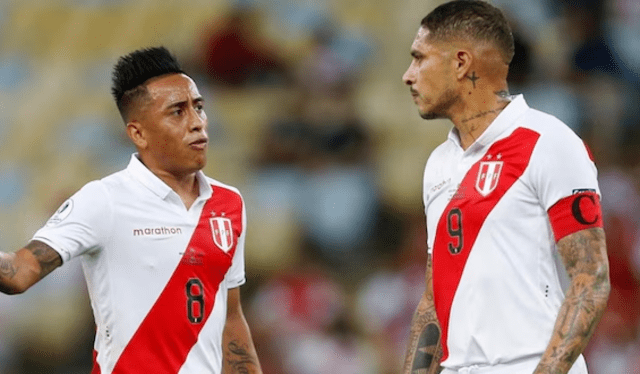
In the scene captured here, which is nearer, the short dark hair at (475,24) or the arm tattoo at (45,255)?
the arm tattoo at (45,255)

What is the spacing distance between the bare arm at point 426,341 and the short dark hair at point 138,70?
128 cm

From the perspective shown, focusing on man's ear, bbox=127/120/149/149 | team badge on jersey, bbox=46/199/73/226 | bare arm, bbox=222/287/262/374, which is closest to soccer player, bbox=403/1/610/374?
bare arm, bbox=222/287/262/374

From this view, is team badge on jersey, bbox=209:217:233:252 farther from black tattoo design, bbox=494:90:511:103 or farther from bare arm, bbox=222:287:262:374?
black tattoo design, bbox=494:90:511:103

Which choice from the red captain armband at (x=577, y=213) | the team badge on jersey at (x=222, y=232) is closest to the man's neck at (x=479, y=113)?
the red captain armband at (x=577, y=213)

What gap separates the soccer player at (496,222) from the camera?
4.03 metres

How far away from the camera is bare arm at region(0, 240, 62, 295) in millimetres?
4191

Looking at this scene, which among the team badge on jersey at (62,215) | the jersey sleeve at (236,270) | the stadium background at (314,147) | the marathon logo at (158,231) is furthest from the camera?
the stadium background at (314,147)

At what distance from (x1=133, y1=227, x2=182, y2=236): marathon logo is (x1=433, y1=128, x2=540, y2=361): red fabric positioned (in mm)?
987

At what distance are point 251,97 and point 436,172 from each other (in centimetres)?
605

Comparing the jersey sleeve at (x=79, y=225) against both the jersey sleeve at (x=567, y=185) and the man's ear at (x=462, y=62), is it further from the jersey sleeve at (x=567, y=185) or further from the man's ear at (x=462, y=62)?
the jersey sleeve at (x=567, y=185)

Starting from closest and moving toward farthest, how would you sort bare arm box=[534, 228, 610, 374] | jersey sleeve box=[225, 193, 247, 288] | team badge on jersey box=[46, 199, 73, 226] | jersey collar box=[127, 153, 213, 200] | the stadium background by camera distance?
1. bare arm box=[534, 228, 610, 374]
2. team badge on jersey box=[46, 199, 73, 226]
3. jersey collar box=[127, 153, 213, 200]
4. jersey sleeve box=[225, 193, 247, 288]
5. the stadium background

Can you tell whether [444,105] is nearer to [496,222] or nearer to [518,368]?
[496,222]

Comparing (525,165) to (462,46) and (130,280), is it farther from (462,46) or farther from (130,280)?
(130,280)

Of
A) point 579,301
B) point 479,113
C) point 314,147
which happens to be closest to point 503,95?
point 479,113
